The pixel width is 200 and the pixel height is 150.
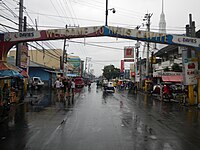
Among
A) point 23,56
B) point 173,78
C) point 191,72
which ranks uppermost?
point 23,56

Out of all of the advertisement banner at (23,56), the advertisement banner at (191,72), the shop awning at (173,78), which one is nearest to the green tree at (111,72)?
the shop awning at (173,78)

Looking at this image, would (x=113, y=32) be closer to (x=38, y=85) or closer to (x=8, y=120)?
(x=8, y=120)

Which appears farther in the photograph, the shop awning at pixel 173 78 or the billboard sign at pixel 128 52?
the billboard sign at pixel 128 52

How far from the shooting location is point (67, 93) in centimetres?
2634

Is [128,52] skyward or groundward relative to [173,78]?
skyward

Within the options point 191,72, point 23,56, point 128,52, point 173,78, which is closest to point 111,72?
point 128,52

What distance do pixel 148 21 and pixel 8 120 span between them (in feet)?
107

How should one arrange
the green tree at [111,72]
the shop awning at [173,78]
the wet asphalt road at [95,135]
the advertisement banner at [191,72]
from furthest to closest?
the green tree at [111,72] < the shop awning at [173,78] < the advertisement banner at [191,72] < the wet asphalt road at [95,135]

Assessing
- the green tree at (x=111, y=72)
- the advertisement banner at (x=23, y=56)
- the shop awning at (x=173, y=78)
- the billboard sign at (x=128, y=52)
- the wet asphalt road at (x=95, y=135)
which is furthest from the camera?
the green tree at (x=111, y=72)

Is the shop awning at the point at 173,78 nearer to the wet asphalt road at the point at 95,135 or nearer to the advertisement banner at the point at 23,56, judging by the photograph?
the advertisement banner at the point at 23,56

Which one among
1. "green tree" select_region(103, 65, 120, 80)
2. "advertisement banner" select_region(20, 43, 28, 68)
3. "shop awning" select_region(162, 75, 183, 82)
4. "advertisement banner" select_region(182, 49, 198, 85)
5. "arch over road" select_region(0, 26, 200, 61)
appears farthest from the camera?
"green tree" select_region(103, 65, 120, 80)

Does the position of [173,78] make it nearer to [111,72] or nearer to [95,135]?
[95,135]

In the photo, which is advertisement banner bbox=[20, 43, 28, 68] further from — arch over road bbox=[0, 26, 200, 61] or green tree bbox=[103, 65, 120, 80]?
green tree bbox=[103, 65, 120, 80]

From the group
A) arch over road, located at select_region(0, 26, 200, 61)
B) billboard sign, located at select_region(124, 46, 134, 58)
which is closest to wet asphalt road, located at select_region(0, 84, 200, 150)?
arch over road, located at select_region(0, 26, 200, 61)
